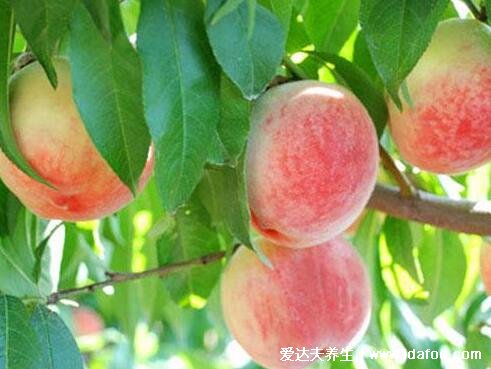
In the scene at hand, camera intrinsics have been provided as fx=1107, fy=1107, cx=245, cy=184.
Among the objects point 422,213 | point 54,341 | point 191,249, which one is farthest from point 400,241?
point 54,341

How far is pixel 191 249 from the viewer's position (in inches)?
60.6

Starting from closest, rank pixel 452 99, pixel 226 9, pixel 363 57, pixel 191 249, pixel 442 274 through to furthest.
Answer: pixel 226 9 → pixel 452 99 → pixel 363 57 → pixel 191 249 → pixel 442 274

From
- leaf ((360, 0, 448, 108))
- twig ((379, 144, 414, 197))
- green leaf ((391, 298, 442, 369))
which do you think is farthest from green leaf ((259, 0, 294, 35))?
green leaf ((391, 298, 442, 369))

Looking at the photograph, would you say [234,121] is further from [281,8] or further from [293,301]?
[293,301]

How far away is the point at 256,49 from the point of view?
978 millimetres

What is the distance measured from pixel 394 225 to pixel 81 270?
20.1 inches

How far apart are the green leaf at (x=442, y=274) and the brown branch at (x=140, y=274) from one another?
343 millimetres

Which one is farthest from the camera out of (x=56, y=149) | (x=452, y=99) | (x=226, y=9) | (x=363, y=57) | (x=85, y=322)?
(x=85, y=322)

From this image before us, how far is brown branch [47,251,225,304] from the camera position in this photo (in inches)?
53.0

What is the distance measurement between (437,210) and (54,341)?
53 centimetres

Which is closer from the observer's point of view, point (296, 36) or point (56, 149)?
point (56, 149)

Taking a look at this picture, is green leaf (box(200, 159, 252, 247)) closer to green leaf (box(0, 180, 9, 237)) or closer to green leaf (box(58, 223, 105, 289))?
green leaf (box(0, 180, 9, 237))

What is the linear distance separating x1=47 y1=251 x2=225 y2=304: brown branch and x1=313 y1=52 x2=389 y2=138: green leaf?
334mm

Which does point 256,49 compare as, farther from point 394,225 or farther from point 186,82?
point 394,225
